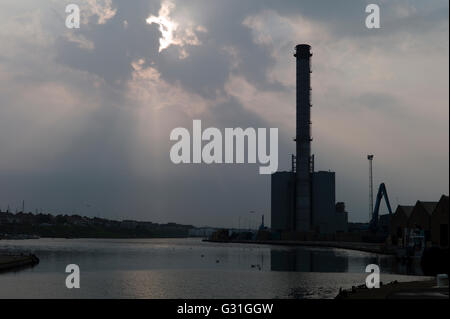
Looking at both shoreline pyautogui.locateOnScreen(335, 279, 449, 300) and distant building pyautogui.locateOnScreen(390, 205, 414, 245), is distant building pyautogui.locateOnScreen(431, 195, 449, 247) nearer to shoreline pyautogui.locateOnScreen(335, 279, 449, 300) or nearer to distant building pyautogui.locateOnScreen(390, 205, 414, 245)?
distant building pyautogui.locateOnScreen(390, 205, 414, 245)

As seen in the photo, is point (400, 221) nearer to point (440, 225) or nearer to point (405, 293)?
point (440, 225)

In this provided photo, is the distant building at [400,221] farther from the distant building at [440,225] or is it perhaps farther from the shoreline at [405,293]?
the shoreline at [405,293]

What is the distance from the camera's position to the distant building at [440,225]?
12786 centimetres

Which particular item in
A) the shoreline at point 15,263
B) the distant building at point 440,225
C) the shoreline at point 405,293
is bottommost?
the shoreline at point 15,263

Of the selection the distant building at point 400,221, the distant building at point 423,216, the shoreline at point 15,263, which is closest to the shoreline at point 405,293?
the shoreline at point 15,263

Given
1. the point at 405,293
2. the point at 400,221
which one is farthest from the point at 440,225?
the point at 405,293

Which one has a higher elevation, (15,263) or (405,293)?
(405,293)

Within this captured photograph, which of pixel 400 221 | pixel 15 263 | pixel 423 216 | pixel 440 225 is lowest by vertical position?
pixel 15 263

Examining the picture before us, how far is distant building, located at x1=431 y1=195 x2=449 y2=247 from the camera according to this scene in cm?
12786

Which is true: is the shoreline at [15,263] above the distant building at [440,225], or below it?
below

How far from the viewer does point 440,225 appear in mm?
130875
